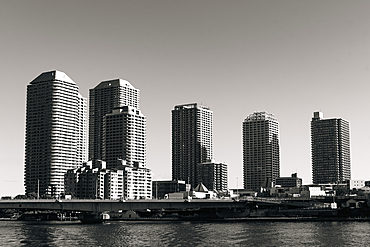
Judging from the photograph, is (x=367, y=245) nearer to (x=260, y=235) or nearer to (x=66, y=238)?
(x=260, y=235)

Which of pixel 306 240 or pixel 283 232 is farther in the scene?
pixel 283 232

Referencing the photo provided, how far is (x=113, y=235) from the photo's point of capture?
145 metres

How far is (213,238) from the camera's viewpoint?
131625mm

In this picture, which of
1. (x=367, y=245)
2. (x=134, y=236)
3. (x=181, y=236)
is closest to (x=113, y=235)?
(x=134, y=236)

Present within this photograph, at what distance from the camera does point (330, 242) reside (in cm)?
11931

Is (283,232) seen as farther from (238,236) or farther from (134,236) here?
(134,236)

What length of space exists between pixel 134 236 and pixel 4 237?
32979 millimetres

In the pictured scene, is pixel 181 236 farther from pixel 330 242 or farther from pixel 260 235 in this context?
pixel 330 242

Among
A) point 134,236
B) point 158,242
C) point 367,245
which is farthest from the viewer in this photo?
point 134,236

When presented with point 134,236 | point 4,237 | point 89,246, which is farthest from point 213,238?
point 4,237

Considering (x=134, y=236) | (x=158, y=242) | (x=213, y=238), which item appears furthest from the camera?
(x=134, y=236)

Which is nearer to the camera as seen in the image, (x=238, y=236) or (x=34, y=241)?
(x=34, y=241)

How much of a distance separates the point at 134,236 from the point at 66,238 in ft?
56.8

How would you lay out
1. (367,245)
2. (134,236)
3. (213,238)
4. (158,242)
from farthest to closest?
1. (134,236)
2. (213,238)
3. (158,242)
4. (367,245)
